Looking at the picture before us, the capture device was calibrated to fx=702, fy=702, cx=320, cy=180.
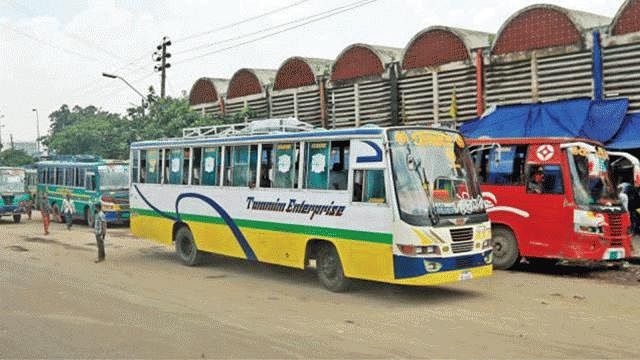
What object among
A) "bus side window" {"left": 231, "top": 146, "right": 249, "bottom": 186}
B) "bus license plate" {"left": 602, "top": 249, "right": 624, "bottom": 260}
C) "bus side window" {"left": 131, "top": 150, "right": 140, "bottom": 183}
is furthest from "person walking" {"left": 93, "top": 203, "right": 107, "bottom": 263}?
"bus license plate" {"left": 602, "top": 249, "right": 624, "bottom": 260}

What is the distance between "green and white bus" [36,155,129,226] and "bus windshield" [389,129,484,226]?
58.5ft

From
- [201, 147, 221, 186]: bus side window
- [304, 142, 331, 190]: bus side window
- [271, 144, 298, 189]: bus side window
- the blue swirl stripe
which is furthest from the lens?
[201, 147, 221, 186]: bus side window

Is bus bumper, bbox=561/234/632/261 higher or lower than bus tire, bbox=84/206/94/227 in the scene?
higher

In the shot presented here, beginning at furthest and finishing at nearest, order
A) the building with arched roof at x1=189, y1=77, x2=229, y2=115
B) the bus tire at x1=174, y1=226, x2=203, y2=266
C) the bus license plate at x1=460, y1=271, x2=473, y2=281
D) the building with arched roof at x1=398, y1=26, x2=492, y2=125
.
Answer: the building with arched roof at x1=189, y1=77, x2=229, y2=115, the building with arched roof at x1=398, y1=26, x2=492, y2=125, the bus tire at x1=174, y1=226, x2=203, y2=266, the bus license plate at x1=460, y1=271, x2=473, y2=281

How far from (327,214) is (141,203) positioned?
277 inches

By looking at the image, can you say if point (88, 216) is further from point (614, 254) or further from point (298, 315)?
point (614, 254)

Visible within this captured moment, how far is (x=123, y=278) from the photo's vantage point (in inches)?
541

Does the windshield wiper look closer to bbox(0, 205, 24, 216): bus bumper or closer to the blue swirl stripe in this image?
the blue swirl stripe

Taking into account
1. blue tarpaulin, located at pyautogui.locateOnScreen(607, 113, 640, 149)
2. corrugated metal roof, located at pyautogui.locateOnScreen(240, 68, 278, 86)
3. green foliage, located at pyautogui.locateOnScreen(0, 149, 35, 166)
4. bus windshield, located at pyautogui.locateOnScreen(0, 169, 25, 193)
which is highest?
corrugated metal roof, located at pyautogui.locateOnScreen(240, 68, 278, 86)

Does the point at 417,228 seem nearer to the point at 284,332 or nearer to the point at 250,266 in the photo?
the point at 284,332

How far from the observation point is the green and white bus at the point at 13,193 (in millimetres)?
30219

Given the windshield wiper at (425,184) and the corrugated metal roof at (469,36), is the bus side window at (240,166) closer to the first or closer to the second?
the windshield wiper at (425,184)

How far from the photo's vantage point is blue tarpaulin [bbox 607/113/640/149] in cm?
1698

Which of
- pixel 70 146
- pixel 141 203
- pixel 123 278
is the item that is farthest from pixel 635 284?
pixel 70 146
